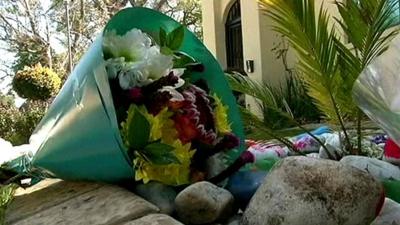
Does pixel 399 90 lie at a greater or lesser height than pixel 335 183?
greater

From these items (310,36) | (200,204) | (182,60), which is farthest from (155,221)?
(310,36)

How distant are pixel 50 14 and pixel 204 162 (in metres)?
25.7

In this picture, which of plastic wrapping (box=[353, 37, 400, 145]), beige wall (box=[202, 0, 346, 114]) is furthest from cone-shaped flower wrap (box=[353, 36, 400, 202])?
beige wall (box=[202, 0, 346, 114])

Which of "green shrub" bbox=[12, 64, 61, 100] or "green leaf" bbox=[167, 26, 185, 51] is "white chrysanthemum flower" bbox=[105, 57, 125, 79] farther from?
"green shrub" bbox=[12, 64, 61, 100]

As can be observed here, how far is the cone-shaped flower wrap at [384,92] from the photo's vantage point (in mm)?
1771

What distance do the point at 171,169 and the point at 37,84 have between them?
16.3 metres

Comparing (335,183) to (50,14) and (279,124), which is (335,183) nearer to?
(279,124)

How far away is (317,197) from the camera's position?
1.62m

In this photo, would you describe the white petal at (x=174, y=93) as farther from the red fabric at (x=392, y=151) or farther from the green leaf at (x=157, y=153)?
the red fabric at (x=392, y=151)

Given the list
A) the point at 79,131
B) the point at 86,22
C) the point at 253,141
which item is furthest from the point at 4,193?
the point at 86,22

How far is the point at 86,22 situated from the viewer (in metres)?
25.6

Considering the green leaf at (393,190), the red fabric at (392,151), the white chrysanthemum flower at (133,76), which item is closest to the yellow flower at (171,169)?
the white chrysanthemum flower at (133,76)

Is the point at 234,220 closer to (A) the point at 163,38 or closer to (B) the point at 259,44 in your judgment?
(A) the point at 163,38

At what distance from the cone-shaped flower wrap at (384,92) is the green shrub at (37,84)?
16123mm
